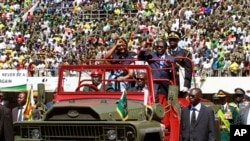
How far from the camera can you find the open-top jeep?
38.0ft

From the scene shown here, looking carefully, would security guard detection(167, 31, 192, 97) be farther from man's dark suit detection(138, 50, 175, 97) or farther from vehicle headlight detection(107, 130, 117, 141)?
vehicle headlight detection(107, 130, 117, 141)

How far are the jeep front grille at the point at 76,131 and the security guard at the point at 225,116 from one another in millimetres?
4224

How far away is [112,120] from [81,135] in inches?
19.7

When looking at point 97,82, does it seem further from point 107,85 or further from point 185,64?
point 185,64

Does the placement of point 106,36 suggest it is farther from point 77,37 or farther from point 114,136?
point 114,136

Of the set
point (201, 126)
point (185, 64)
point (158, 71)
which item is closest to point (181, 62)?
point (185, 64)

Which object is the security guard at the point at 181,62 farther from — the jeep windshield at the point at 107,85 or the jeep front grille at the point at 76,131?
the jeep front grille at the point at 76,131

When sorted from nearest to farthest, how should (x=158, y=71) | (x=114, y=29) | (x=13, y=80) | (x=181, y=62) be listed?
(x=158, y=71), (x=181, y=62), (x=13, y=80), (x=114, y=29)

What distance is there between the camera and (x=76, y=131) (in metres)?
11.9

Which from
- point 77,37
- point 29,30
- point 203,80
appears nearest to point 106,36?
point 77,37

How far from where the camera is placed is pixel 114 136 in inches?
455

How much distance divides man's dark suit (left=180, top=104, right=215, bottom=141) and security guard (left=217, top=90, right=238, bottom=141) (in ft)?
10.7

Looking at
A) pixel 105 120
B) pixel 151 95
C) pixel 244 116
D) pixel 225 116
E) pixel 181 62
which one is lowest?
pixel 225 116

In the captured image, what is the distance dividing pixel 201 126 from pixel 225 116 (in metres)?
4.05
